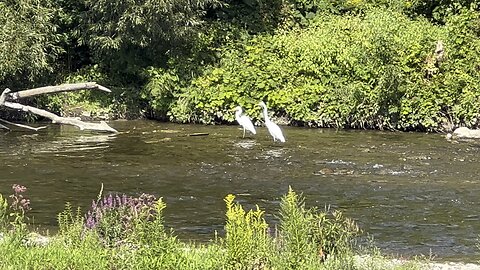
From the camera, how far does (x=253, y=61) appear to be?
2330 centimetres

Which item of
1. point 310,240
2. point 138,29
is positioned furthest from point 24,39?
point 310,240

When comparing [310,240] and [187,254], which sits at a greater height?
[310,240]

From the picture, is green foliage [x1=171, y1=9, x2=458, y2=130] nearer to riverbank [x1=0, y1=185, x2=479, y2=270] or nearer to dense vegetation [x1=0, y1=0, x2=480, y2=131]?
dense vegetation [x1=0, y1=0, x2=480, y2=131]

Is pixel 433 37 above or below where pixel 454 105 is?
A: above

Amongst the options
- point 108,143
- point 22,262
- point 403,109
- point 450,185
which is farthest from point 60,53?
point 22,262

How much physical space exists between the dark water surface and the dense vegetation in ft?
4.39

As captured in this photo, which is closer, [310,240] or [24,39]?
[310,240]

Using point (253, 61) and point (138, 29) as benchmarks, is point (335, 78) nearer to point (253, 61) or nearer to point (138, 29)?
point (253, 61)

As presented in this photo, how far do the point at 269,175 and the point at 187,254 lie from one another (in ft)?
24.6

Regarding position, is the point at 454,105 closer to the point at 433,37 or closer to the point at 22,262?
the point at 433,37

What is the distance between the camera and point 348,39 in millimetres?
22891

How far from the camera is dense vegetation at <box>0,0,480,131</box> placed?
69.5ft

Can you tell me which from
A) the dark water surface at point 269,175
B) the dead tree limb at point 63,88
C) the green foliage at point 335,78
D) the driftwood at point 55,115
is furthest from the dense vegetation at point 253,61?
the driftwood at point 55,115

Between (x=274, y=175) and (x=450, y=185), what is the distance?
3.27 m
